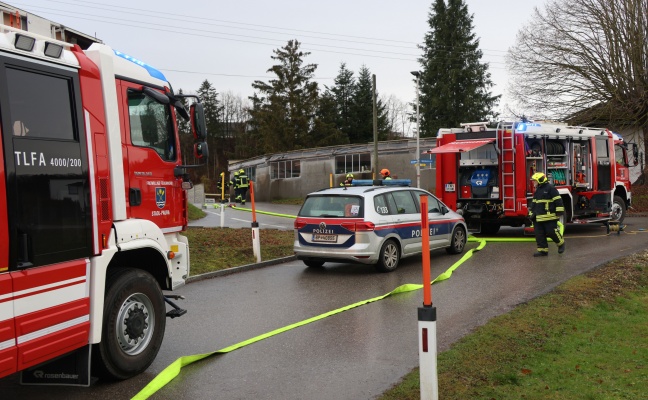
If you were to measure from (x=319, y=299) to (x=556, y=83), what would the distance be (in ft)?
83.4

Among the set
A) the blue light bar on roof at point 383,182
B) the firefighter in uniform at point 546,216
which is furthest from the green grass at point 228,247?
Result: the firefighter in uniform at point 546,216

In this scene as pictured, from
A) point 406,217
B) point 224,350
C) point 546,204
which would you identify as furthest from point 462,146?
point 224,350

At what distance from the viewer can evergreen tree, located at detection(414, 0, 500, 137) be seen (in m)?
50.4

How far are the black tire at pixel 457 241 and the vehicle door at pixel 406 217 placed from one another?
1579 millimetres

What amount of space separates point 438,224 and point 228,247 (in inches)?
188

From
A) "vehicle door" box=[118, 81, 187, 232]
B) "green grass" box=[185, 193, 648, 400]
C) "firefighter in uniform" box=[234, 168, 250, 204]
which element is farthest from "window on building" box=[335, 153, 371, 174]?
"vehicle door" box=[118, 81, 187, 232]

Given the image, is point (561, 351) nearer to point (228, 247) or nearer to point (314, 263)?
point (314, 263)

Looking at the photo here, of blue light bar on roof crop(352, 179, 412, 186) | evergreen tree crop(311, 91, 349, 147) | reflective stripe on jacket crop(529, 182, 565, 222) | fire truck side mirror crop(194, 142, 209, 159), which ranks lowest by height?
reflective stripe on jacket crop(529, 182, 565, 222)

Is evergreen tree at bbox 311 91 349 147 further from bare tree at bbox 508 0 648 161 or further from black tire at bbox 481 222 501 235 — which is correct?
black tire at bbox 481 222 501 235

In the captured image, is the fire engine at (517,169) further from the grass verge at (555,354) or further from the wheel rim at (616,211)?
the grass verge at (555,354)

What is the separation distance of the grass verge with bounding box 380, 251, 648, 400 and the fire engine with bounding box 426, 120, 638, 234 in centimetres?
724

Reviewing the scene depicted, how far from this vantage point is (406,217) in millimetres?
11625

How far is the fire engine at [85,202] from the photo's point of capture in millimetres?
4117

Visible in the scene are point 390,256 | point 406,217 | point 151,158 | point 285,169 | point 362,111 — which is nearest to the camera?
point 151,158
